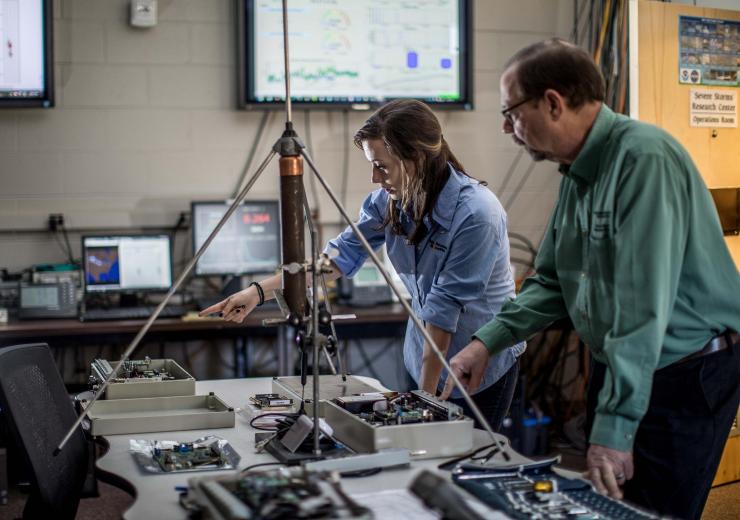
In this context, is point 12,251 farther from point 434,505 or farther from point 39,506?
point 434,505

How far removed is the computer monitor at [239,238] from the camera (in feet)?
13.9

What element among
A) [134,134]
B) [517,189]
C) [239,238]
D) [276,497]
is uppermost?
[134,134]

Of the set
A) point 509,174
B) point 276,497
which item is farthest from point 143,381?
point 509,174

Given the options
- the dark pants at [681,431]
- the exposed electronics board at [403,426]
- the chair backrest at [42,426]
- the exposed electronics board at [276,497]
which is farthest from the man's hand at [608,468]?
the chair backrest at [42,426]

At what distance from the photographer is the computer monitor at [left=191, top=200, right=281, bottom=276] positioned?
4.22 metres

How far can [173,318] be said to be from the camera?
12.9ft

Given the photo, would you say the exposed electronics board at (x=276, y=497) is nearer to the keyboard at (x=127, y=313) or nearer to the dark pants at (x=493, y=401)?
the dark pants at (x=493, y=401)

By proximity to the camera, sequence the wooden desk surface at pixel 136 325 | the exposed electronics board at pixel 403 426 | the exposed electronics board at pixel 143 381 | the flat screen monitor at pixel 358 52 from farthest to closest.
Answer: the flat screen monitor at pixel 358 52 < the wooden desk surface at pixel 136 325 < the exposed electronics board at pixel 143 381 < the exposed electronics board at pixel 403 426

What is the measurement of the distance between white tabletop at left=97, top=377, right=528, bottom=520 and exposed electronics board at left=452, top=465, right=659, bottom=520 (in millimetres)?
131

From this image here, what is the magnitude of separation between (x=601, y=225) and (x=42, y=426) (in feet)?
4.11

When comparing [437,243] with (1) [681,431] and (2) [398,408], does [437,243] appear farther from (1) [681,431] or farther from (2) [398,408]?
(1) [681,431]

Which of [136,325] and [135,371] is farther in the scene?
[136,325]

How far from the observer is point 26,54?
4.04 metres

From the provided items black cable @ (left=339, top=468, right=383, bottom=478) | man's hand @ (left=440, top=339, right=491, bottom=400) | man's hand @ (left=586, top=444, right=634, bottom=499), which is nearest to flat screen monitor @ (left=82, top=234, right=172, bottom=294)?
man's hand @ (left=440, top=339, right=491, bottom=400)
